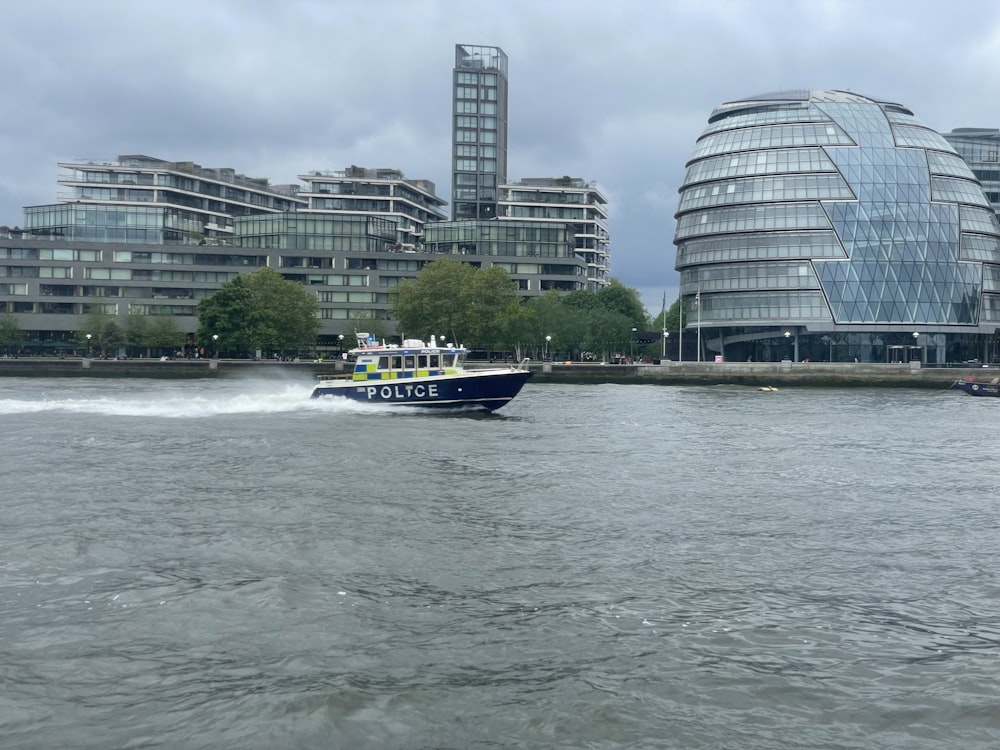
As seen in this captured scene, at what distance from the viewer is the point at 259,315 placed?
388ft

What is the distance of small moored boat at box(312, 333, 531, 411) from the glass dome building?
79.3 m

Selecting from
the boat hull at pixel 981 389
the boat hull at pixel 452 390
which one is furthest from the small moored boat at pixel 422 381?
the boat hull at pixel 981 389

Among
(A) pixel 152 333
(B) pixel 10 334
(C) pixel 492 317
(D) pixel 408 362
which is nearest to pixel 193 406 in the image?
(D) pixel 408 362

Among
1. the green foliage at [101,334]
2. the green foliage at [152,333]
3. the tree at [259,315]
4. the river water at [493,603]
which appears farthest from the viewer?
the green foliage at [152,333]

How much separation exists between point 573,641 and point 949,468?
70.8 ft

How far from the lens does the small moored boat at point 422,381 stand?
5047cm

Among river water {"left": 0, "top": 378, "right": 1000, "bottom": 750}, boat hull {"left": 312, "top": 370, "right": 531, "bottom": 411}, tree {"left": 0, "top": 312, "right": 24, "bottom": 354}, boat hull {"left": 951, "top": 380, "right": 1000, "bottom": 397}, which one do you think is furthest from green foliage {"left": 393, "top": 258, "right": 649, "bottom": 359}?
river water {"left": 0, "top": 378, "right": 1000, "bottom": 750}

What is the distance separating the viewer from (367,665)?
12.2 metres

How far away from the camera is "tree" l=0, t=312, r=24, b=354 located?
128m

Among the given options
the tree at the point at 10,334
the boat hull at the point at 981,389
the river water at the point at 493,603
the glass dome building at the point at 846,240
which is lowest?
the river water at the point at 493,603

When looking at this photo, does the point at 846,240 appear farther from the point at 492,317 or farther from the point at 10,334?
the point at 10,334

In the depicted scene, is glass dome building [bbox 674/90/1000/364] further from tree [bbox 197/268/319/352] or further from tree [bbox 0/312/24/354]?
tree [bbox 0/312/24/354]

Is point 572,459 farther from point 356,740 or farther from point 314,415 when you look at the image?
point 356,740

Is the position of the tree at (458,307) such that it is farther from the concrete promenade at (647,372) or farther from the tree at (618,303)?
the tree at (618,303)
